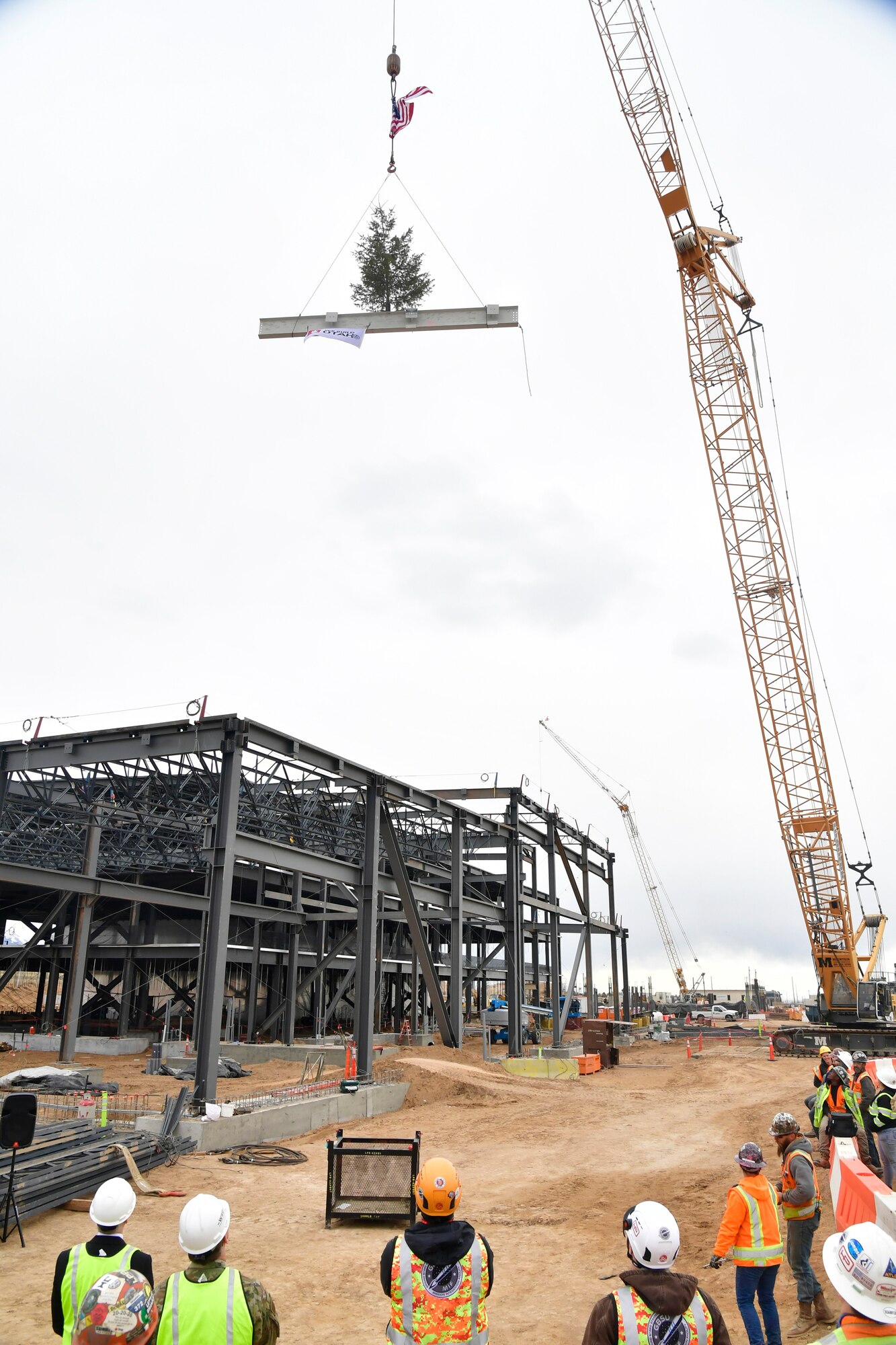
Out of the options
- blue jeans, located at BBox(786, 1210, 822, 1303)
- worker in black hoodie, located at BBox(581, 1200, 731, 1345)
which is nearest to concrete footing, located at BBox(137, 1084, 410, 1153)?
blue jeans, located at BBox(786, 1210, 822, 1303)

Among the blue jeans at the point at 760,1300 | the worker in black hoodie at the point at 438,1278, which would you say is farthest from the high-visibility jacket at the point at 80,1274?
the blue jeans at the point at 760,1300

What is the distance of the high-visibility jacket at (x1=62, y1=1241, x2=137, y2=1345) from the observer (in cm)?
470

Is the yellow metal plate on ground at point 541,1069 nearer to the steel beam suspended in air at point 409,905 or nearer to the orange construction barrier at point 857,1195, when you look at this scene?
the steel beam suspended in air at point 409,905

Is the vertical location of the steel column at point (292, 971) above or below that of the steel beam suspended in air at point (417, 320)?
below

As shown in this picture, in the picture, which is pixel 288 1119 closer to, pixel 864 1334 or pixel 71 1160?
pixel 71 1160

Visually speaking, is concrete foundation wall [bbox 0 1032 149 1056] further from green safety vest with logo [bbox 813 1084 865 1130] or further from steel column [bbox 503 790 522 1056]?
green safety vest with logo [bbox 813 1084 865 1130]

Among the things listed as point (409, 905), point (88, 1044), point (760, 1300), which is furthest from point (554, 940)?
point (760, 1300)

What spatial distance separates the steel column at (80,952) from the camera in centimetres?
3070

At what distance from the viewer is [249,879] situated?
42719 mm

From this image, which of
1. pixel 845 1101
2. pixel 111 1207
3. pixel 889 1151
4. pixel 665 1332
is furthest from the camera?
pixel 845 1101

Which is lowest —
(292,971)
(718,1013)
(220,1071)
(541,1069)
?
(718,1013)

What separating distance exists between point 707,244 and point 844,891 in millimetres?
27832

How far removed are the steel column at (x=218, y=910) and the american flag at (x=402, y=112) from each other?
13395mm

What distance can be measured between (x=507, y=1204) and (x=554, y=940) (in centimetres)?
3365
